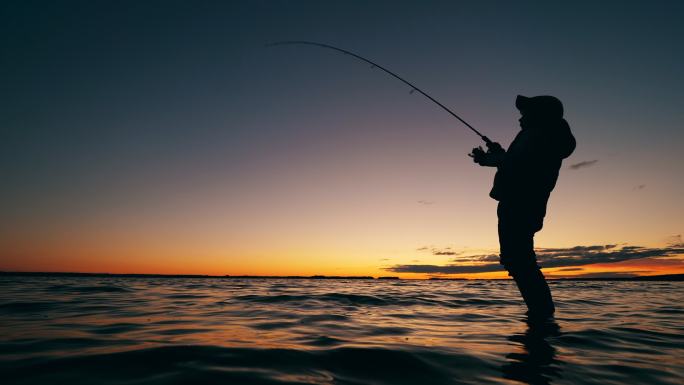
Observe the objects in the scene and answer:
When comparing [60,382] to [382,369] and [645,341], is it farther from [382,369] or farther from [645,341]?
[645,341]

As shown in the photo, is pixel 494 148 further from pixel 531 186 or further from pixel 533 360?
pixel 533 360

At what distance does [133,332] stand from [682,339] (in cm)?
696

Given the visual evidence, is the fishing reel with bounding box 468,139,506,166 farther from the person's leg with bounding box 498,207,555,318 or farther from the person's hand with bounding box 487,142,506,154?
the person's leg with bounding box 498,207,555,318

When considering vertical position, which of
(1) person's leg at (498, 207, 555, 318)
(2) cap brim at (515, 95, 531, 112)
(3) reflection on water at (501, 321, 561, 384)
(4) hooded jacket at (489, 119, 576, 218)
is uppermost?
(2) cap brim at (515, 95, 531, 112)

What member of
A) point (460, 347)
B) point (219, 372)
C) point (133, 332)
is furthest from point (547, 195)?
point (133, 332)

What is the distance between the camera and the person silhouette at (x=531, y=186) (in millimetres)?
5785

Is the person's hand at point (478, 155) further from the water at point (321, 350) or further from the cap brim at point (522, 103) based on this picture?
the water at point (321, 350)

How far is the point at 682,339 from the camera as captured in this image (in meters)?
4.82

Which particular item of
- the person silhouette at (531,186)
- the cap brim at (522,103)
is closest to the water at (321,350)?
the person silhouette at (531,186)

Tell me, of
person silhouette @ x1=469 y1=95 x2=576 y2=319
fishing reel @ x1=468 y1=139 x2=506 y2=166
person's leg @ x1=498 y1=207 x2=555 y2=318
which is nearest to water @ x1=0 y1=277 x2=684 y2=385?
person's leg @ x1=498 y1=207 x2=555 y2=318

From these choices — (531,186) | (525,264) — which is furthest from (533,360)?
(531,186)

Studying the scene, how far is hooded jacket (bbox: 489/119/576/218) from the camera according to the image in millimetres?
5770

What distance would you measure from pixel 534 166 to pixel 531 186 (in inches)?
12.7

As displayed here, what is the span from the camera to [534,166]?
578 centimetres
